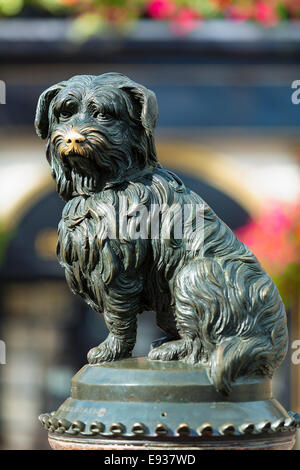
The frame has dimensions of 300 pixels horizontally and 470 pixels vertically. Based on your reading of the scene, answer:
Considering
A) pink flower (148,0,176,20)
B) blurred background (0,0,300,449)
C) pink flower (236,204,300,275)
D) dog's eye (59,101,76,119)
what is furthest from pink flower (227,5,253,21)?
dog's eye (59,101,76,119)

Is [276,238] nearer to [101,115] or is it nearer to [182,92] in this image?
[182,92]

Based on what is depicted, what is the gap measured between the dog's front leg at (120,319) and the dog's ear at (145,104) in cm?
51

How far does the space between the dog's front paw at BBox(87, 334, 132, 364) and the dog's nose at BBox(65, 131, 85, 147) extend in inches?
26.1

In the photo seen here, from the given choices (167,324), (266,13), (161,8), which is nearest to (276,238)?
(266,13)

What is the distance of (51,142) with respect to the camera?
116 inches

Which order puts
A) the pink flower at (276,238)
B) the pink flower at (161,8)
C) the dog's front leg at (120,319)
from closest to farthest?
the dog's front leg at (120,319) → the pink flower at (276,238) → the pink flower at (161,8)

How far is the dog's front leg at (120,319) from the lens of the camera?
290cm

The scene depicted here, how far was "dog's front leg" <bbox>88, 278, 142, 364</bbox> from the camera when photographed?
2901 mm

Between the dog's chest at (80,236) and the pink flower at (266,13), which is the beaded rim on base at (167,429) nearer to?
the dog's chest at (80,236)

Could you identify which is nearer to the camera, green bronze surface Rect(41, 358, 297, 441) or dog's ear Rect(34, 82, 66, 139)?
green bronze surface Rect(41, 358, 297, 441)

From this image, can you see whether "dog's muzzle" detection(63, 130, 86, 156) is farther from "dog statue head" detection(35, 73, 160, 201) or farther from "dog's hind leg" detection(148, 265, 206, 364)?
"dog's hind leg" detection(148, 265, 206, 364)

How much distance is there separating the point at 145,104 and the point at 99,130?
177mm

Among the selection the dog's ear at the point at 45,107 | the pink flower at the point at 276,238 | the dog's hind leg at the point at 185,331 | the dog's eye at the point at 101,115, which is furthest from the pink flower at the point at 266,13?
the dog's hind leg at the point at 185,331

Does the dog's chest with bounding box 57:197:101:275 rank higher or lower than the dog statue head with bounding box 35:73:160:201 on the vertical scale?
lower
